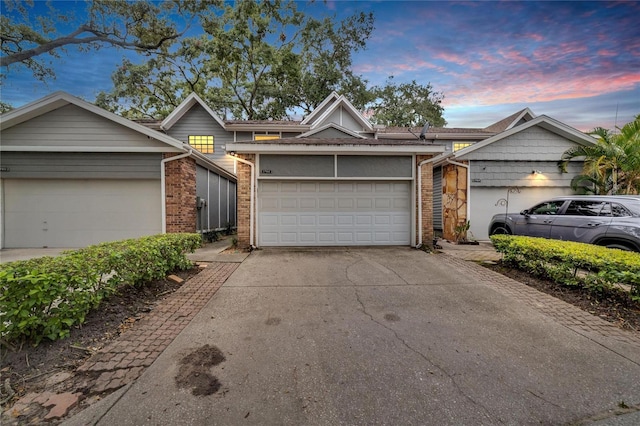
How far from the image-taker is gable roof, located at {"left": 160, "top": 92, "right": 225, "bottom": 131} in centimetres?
1367

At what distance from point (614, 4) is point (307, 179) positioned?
340 inches

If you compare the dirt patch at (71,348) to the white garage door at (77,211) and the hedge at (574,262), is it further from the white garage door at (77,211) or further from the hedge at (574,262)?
the hedge at (574,262)

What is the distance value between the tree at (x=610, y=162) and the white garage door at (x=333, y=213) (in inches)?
275

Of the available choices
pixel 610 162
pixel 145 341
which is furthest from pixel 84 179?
pixel 610 162

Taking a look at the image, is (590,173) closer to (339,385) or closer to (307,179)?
(307,179)

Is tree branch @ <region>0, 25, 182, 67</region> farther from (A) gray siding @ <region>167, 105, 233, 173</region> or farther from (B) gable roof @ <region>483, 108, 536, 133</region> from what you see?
(B) gable roof @ <region>483, 108, 536, 133</region>

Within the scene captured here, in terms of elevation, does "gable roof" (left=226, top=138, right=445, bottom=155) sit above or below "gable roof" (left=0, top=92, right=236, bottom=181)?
below

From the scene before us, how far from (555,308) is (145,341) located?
18.2 feet

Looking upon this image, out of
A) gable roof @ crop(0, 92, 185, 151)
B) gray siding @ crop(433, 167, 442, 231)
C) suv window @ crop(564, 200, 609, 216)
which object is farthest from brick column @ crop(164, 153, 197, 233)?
suv window @ crop(564, 200, 609, 216)

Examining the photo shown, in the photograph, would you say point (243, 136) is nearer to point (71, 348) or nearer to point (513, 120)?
point (71, 348)

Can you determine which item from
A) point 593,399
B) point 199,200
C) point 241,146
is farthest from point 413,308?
point 199,200

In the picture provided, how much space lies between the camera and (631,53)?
7.43 metres

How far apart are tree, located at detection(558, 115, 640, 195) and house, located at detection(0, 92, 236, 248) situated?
14.2 metres

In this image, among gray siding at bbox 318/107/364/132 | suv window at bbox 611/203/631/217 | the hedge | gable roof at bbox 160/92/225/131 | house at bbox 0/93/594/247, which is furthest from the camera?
gray siding at bbox 318/107/364/132
